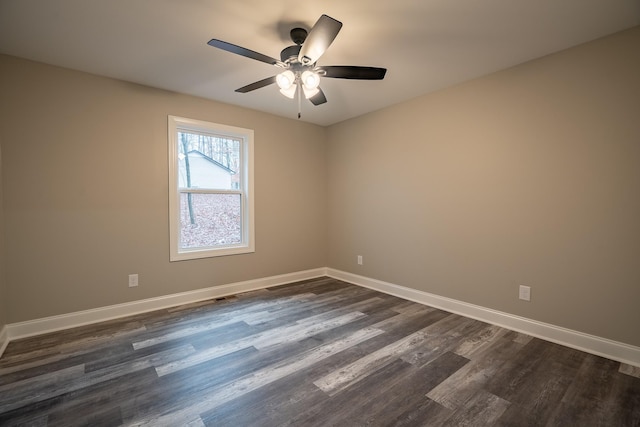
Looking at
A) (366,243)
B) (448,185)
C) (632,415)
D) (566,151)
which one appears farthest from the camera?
(366,243)

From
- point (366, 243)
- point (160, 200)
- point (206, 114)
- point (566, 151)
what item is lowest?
point (366, 243)

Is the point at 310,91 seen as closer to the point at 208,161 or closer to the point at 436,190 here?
the point at 436,190

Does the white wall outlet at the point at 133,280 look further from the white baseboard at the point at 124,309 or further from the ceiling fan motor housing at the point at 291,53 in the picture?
the ceiling fan motor housing at the point at 291,53

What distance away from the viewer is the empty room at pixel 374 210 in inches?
72.9

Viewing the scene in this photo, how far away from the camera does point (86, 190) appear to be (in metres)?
2.83

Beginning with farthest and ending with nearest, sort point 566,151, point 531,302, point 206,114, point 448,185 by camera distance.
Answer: point 206,114
point 448,185
point 531,302
point 566,151

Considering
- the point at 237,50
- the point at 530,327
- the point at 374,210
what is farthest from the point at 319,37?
the point at 530,327

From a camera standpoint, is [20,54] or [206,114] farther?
[206,114]

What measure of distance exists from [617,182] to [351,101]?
2.58 metres

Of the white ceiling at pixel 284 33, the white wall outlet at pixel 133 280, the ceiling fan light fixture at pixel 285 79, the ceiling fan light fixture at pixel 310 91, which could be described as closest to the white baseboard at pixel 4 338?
the white wall outlet at pixel 133 280

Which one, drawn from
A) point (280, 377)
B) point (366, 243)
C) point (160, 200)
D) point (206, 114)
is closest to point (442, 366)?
point (280, 377)

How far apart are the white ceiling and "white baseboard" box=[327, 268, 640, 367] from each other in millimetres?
2322

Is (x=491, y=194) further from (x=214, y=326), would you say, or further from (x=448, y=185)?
(x=214, y=326)

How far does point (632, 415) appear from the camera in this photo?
1619 millimetres
